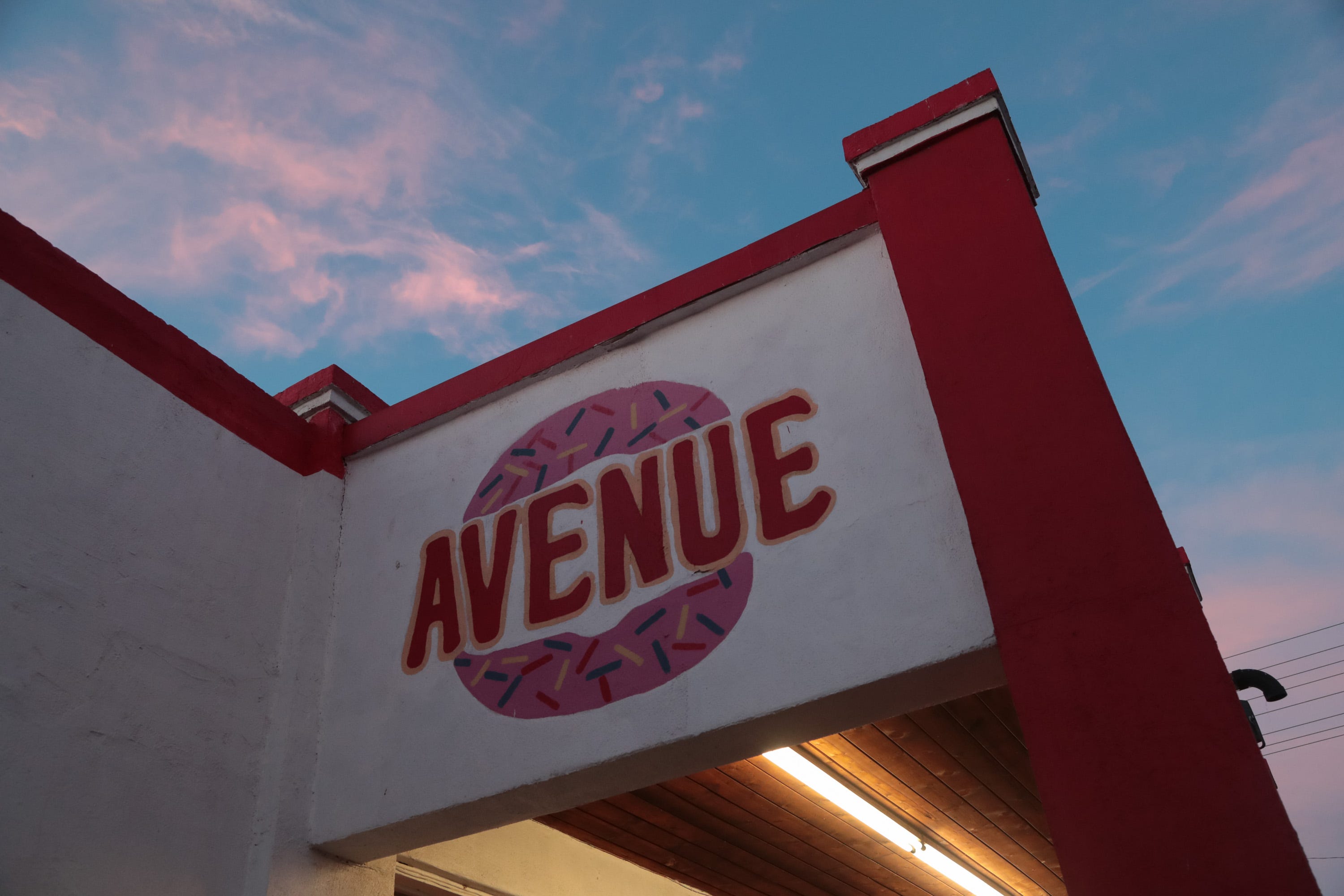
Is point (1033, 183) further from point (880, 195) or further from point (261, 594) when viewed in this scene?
point (261, 594)

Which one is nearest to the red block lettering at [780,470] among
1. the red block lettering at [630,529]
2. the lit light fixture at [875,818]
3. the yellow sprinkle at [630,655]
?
the red block lettering at [630,529]

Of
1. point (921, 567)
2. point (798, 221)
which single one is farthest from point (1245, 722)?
point (798, 221)

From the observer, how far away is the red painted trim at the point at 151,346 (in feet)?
16.1

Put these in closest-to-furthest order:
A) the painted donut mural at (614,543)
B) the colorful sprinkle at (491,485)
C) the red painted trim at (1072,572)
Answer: the red painted trim at (1072,572)
the painted donut mural at (614,543)
the colorful sprinkle at (491,485)

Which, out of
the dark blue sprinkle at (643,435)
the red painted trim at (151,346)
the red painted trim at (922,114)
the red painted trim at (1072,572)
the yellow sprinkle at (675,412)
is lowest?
the red painted trim at (1072,572)

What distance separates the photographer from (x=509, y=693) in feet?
15.8

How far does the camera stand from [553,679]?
475 centimetres

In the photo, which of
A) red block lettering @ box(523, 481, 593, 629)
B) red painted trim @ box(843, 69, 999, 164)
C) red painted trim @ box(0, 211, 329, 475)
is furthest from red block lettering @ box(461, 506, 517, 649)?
red painted trim @ box(843, 69, 999, 164)

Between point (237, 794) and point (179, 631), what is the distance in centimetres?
80

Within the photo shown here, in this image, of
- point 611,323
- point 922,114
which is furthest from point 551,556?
point 922,114

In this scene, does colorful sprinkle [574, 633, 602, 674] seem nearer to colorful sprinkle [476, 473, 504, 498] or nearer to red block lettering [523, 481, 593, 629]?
red block lettering [523, 481, 593, 629]

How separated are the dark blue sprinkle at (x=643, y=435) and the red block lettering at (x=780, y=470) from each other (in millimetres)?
503

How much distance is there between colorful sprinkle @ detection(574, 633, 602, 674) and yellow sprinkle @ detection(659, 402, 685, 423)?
1.11 metres

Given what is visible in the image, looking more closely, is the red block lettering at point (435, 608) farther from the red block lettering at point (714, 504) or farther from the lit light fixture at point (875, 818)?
the lit light fixture at point (875, 818)
